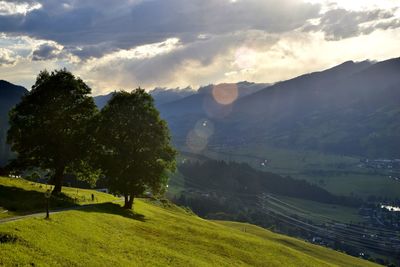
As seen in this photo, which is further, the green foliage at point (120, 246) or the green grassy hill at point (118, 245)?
the green foliage at point (120, 246)

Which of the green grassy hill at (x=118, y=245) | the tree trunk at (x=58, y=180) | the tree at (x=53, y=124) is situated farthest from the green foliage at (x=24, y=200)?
the green grassy hill at (x=118, y=245)

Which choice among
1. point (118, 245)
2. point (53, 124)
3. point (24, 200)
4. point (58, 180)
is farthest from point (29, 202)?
point (118, 245)

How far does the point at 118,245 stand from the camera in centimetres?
4197

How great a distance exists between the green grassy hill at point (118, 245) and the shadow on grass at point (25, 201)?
6930mm

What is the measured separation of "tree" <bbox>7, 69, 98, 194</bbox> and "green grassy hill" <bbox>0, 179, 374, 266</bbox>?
12.5 m

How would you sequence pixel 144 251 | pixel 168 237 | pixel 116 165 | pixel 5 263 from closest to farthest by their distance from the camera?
pixel 5 263 < pixel 144 251 < pixel 168 237 < pixel 116 165

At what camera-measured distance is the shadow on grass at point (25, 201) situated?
52237 millimetres

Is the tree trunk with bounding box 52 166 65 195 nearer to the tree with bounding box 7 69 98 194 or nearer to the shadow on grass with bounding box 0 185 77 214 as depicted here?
the tree with bounding box 7 69 98 194

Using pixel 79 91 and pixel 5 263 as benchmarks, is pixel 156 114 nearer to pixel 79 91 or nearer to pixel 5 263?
pixel 79 91

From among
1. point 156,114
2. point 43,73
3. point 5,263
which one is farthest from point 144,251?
point 43,73

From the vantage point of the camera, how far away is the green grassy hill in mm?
31297

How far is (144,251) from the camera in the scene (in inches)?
1715

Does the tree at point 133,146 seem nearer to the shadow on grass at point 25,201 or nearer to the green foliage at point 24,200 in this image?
the green foliage at point 24,200

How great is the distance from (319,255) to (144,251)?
75.6 meters
